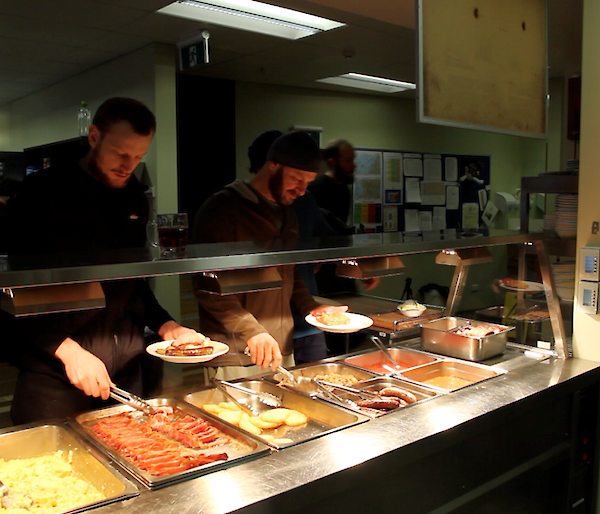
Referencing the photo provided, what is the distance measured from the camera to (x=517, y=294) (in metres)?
2.76

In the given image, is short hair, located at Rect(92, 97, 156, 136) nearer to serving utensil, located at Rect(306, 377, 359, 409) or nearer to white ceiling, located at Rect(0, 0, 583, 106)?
white ceiling, located at Rect(0, 0, 583, 106)

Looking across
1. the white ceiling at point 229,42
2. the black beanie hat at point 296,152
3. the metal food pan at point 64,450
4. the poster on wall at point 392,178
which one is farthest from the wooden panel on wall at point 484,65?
the metal food pan at point 64,450

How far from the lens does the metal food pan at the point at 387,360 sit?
2.29 metres

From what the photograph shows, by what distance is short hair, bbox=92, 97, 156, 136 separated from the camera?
7.04 ft

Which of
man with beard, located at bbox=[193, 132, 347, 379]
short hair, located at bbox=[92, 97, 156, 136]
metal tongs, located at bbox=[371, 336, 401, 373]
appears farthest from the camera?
metal tongs, located at bbox=[371, 336, 401, 373]

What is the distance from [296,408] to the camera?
1859 mm

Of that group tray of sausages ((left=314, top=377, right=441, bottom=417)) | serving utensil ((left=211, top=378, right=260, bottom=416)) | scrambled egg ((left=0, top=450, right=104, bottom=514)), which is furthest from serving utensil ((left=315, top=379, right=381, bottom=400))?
scrambled egg ((left=0, top=450, right=104, bottom=514))

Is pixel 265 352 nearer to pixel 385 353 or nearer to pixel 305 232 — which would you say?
pixel 385 353

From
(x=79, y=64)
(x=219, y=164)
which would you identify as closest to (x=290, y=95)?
(x=219, y=164)

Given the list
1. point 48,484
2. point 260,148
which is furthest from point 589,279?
point 48,484

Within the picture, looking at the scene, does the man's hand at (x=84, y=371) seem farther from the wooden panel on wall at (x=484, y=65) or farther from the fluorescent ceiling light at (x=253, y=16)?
the fluorescent ceiling light at (x=253, y=16)

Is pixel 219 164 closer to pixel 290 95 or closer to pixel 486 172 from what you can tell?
pixel 290 95

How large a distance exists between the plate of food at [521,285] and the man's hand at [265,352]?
4.31ft

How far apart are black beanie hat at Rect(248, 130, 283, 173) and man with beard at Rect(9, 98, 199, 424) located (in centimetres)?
67
